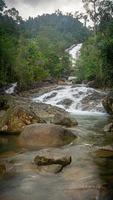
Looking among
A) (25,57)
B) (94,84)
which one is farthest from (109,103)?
(25,57)

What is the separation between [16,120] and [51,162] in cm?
688

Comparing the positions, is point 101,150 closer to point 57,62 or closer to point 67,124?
point 67,124

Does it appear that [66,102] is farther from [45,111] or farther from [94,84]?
[94,84]

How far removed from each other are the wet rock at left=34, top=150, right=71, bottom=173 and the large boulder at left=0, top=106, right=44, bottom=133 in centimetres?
602

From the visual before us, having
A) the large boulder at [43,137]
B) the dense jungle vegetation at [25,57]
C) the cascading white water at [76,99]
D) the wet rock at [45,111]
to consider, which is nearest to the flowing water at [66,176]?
the large boulder at [43,137]

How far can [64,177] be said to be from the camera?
9.28m

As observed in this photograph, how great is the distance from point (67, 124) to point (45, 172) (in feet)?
28.8

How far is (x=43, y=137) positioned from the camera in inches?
547

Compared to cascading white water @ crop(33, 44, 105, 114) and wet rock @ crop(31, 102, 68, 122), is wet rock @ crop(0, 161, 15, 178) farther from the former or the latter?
cascading white water @ crop(33, 44, 105, 114)

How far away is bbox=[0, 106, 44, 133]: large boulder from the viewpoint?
1655 cm

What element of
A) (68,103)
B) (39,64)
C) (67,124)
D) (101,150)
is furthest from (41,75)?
(101,150)

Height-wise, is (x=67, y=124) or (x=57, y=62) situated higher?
(x=57, y=62)

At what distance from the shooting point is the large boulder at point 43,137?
13625 mm

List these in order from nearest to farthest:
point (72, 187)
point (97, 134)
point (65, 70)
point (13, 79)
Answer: point (72, 187)
point (97, 134)
point (13, 79)
point (65, 70)
